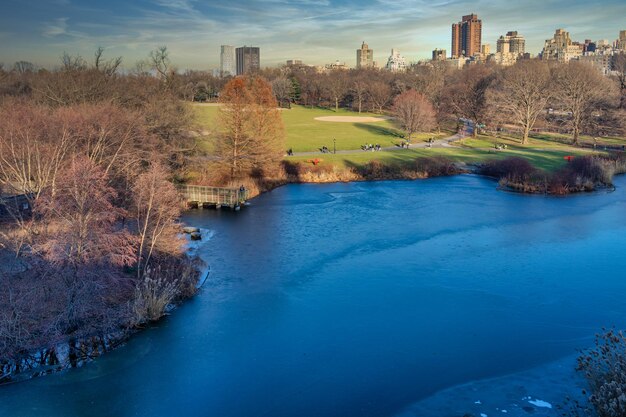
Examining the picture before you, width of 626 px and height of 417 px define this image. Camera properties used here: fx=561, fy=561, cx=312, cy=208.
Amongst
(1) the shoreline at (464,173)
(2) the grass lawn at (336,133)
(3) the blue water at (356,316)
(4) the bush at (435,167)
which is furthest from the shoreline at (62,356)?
(4) the bush at (435,167)

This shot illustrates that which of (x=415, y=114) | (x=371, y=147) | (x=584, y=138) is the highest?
(x=415, y=114)

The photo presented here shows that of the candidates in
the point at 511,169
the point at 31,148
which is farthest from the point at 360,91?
the point at 31,148

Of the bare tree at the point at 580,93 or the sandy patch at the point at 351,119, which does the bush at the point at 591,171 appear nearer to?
the bare tree at the point at 580,93

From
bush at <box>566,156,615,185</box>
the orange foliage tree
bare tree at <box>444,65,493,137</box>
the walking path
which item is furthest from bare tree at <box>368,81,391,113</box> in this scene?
the orange foliage tree

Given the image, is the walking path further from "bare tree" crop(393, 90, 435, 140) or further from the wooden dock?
the wooden dock

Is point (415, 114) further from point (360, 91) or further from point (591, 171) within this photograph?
point (360, 91)
